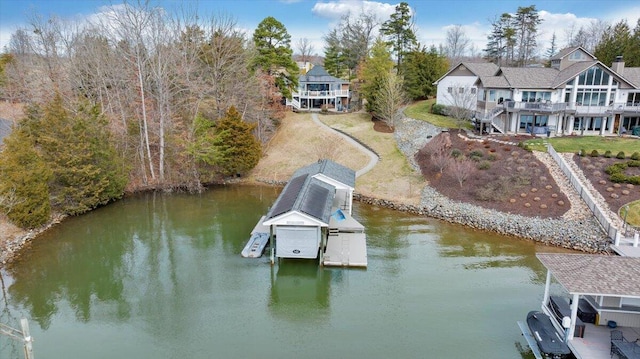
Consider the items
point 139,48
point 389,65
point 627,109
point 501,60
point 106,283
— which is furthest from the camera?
point 501,60

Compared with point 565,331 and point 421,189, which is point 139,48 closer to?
point 421,189

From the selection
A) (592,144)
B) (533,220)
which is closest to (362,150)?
(533,220)

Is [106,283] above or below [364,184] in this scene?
below

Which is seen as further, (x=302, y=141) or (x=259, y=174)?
(x=302, y=141)

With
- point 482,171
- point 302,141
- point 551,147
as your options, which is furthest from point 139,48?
point 551,147

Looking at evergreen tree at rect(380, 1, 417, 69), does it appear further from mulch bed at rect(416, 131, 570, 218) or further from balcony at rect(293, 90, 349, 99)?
mulch bed at rect(416, 131, 570, 218)

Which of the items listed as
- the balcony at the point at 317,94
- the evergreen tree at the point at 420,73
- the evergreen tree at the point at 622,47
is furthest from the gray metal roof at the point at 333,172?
the evergreen tree at the point at 622,47
